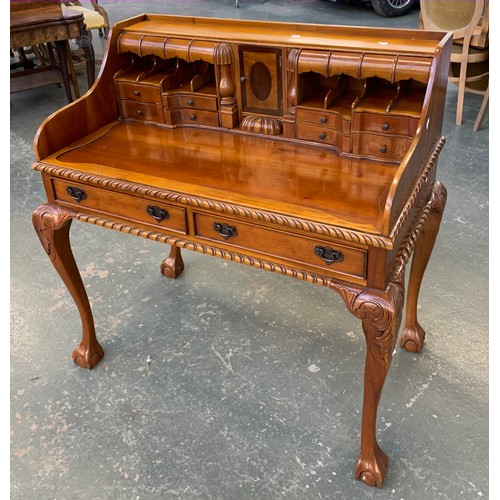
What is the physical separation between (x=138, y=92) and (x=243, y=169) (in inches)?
26.4

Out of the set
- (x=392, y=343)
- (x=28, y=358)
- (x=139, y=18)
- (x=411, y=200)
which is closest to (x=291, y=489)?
(x=392, y=343)

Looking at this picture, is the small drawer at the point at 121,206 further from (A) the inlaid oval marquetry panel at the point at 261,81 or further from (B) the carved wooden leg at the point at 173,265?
(B) the carved wooden leg at the point at 173,265

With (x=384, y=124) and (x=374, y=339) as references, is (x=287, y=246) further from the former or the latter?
(x=384, y=124)

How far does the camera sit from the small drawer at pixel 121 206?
197 cm

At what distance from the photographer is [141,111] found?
2.38 meters

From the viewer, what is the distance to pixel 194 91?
2.28 m

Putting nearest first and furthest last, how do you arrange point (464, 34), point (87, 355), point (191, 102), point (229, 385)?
1. point (191, 102)
2. point (229, 385)
3. point (87, 355)
4. point (464, 34)

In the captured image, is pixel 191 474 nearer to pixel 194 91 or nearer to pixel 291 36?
pixel 194 91

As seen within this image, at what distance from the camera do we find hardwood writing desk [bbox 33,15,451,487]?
1708 millimetres

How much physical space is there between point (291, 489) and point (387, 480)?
0.35 meters

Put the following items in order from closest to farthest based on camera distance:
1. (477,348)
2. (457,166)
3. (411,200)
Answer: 1. (411,200)
2. (477,348)
3. (457,166)

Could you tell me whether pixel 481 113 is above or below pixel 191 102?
below

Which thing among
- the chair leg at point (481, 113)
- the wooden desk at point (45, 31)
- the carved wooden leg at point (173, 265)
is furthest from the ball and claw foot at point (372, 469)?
the wooden desk at point (45, 31)

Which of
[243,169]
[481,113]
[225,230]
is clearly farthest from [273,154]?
[481,113]
